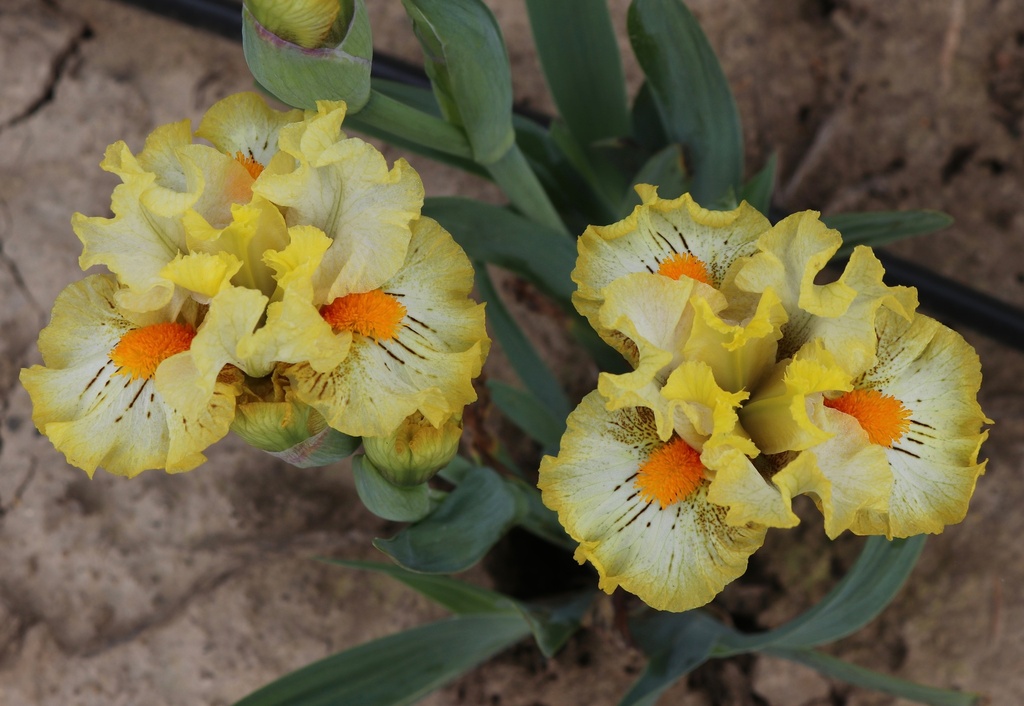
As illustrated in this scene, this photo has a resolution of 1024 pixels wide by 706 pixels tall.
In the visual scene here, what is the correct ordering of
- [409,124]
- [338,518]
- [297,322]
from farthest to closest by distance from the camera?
[338,518] → [409,124] → [297,322]

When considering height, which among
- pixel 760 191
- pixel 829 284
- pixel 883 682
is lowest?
pixel 883 682

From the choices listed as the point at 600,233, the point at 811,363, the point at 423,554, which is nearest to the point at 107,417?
the point at 423,554

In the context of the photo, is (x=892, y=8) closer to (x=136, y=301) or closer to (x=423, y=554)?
(x=423, y=554)

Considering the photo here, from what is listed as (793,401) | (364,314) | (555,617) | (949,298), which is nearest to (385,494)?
(364,314)

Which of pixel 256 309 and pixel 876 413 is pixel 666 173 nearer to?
pixel 876 413

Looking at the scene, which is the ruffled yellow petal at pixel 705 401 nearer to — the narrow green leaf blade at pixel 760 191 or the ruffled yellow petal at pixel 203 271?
the ruffled yellow petal at pixel 203 271
